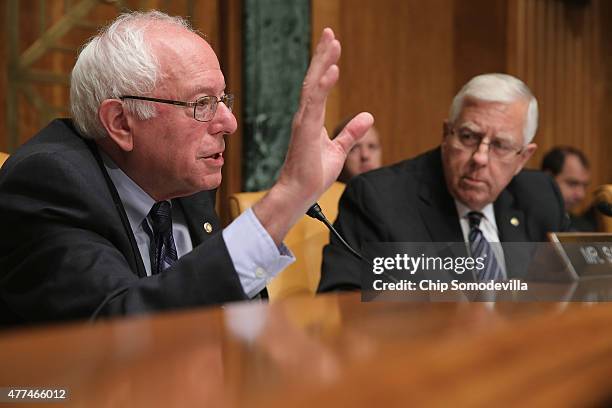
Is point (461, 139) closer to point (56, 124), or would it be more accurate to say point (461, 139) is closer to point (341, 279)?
point (341, 279)

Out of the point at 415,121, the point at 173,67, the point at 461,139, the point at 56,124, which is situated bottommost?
the point at 415,121

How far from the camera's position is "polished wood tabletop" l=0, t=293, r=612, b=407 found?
0.39 meters

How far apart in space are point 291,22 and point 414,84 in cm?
158

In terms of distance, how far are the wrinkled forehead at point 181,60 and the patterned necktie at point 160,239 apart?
27 centimetres

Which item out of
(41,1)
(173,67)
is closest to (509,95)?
(173,67)

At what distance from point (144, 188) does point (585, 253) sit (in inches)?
36.5

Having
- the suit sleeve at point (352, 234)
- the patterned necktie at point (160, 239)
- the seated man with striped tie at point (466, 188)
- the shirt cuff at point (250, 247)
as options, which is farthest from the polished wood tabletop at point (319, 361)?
the seated man with striped tie at point (466, 188)

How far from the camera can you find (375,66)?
17.5 feet

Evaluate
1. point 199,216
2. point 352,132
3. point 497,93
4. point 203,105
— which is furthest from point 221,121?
point 497,93

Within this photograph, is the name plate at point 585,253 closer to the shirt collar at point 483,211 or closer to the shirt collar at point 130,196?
the shirt collar at point 130,196

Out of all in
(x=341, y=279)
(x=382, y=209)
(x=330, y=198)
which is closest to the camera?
(x=341, y=279)

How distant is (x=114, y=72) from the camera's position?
1.76m

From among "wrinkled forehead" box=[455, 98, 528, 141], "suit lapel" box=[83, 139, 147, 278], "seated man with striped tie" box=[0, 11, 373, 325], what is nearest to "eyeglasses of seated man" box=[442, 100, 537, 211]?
"wrinkled forehead" box=[455, 98, 528, 141]

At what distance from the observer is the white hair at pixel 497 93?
277 cm
